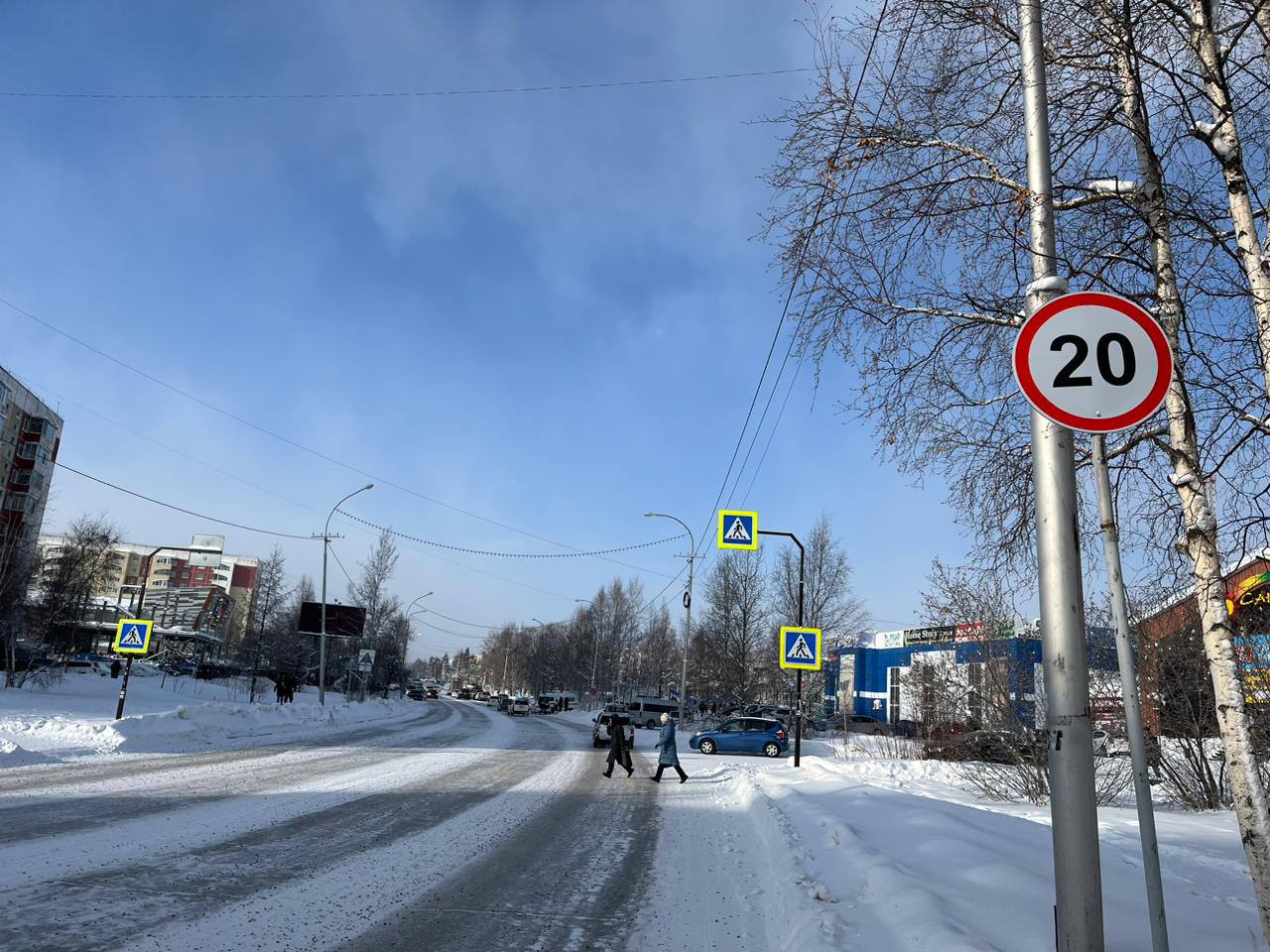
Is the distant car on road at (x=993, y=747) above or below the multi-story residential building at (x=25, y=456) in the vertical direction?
below

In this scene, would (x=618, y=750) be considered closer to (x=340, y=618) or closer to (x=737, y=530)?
(x=737, y=530)

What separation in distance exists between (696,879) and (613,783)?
9.65 metres

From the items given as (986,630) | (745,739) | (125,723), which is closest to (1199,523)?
(986,630)

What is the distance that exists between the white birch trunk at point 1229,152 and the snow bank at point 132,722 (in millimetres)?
17707

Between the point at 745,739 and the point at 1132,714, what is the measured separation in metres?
30.0

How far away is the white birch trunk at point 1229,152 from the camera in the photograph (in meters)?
6.13

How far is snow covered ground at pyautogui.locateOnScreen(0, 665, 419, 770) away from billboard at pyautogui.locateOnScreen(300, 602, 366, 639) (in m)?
14.6

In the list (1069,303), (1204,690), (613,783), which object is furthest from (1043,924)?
(613,783)

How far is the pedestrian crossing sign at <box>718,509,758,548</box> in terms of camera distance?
71.8 ft

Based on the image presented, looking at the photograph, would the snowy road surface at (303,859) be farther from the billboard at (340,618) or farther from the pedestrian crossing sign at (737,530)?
the billboard at (340,618)

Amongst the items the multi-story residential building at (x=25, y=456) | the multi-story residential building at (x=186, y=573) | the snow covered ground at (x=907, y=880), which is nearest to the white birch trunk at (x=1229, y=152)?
the snow covered ground at (x=907, y=880)

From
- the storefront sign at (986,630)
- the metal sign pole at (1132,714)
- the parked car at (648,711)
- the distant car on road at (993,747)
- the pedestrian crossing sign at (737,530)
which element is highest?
the pedestrian crossing sign at (737,530)

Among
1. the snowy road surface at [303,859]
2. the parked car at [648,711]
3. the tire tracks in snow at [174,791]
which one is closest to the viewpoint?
the snowy road surface at [303,859]

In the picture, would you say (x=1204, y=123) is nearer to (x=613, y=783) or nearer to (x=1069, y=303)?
(x=1069, y=303)
